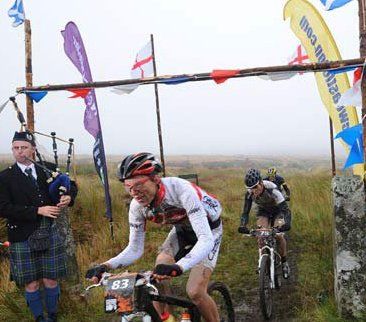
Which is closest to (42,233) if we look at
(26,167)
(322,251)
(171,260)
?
(26,167)

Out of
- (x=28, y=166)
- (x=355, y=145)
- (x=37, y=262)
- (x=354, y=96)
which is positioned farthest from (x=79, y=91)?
(x=355, y=145)

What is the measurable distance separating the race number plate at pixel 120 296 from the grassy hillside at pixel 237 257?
2772mm

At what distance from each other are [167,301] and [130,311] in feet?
1.54

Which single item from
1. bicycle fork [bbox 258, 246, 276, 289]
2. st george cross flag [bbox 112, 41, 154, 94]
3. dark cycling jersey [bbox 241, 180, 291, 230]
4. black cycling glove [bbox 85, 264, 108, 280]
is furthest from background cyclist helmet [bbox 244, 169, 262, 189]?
st george cross flag [bbox 112, 41, 154, 94]

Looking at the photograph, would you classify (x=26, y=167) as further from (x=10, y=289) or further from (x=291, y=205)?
(x=291, y=205)

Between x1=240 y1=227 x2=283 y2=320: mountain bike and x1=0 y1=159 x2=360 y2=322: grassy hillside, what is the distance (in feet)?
0.91

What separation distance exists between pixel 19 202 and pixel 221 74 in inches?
107

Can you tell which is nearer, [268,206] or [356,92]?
[356,92]

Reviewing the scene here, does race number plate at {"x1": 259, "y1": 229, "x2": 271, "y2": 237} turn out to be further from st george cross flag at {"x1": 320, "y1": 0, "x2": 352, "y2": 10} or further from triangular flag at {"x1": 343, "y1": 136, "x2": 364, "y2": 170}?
st george cross flag at {"x1": 320, "y1": 0, "x2": 352, "y2": 10}

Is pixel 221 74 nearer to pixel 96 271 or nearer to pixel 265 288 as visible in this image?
pixel 265 288

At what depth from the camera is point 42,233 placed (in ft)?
16.3

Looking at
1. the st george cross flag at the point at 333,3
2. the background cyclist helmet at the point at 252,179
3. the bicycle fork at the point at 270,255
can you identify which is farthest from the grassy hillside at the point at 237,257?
the st george cross flag at the point at 333,3

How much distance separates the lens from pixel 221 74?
5.12 metres

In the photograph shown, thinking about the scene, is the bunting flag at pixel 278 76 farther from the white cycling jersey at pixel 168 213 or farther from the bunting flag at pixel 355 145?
the white cycling jersey at pixel 168 213
